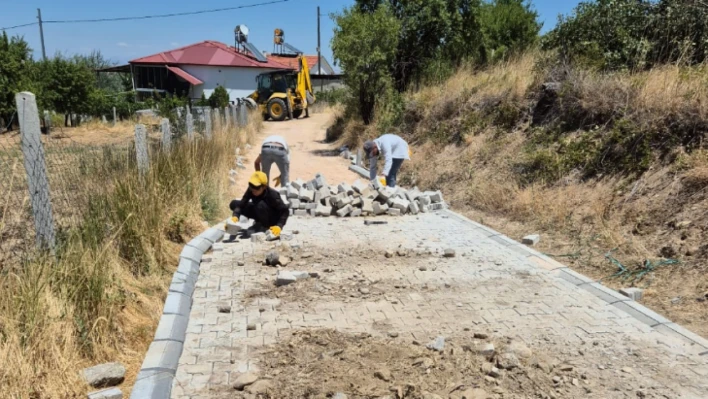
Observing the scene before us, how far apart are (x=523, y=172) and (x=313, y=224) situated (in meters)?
4.07

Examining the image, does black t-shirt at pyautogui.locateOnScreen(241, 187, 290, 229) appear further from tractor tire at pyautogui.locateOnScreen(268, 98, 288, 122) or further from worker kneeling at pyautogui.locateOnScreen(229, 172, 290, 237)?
tractor tire at pyautogui.locateOnScreen(268, 98, 288, 122)

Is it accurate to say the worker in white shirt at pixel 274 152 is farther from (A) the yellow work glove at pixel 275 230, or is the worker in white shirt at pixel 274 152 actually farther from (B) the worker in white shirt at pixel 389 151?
(A) the yellow work glove at pixel 275 230

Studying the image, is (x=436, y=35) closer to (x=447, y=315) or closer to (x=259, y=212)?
(x=259, y=212)

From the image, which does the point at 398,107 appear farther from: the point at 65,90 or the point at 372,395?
the point at 65,90

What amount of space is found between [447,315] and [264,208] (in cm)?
336

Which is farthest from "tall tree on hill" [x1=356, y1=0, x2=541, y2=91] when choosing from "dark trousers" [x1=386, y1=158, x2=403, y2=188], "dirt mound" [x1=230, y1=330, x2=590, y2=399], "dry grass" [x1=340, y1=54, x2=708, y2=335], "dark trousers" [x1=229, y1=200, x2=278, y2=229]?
"dirt mound" [x1=230, y1=330, x2=590, y2=399]

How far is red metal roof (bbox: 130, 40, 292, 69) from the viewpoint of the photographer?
38500mm

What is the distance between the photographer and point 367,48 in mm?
16312

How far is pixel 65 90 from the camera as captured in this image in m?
25.2

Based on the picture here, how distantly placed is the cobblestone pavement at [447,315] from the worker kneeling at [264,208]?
413mm

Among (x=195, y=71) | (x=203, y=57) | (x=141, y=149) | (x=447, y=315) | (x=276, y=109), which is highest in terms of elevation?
(x=203, y=57)

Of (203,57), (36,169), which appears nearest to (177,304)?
(36,169)

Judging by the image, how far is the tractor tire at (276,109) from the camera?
28.4 m

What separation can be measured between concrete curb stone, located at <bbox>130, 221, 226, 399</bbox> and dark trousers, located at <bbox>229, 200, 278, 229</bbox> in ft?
3.36
